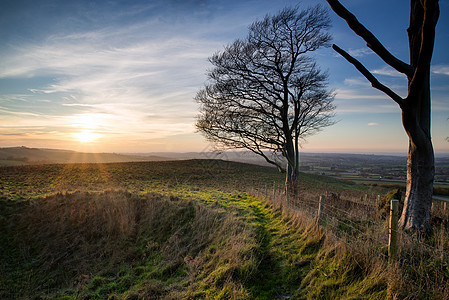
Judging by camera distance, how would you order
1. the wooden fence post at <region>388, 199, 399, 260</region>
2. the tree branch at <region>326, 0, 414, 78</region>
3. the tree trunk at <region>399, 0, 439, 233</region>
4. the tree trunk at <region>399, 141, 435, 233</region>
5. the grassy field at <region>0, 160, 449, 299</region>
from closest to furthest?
the grassy field at <region>0, 160, 449, 299</region> → the wooden fence post at <region>388, 199, 399, 260</region> → the tree branch at <region>326, 0, 414, 78</region> → the tree trunk at <region>399, 0, 439, 233</region> → the tree trunk at <region>399, 141, 435, 233</region>

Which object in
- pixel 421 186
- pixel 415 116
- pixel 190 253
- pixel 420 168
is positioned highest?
pixel 415 116

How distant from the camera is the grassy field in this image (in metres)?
4.49

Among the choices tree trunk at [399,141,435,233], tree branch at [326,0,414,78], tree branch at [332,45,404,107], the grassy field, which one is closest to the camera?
the grassy field

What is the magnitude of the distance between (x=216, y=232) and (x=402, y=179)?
5650 centimetres

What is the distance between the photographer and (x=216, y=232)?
8078mm

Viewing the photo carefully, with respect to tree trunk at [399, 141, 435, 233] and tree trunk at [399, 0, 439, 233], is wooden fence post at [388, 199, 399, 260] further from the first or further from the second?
tree trunk at [399, 141, 435, 233]

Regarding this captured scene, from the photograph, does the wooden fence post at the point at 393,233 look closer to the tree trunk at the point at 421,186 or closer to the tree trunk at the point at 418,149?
the tree trunk at the point at 418,149

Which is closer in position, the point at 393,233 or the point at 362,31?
the point at 393,233

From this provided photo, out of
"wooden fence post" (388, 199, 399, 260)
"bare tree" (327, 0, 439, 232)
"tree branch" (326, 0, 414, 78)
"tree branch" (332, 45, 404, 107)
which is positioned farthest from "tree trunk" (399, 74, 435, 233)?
"wooden fence post" (388, 199, 399, 260)

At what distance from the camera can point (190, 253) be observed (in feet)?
24.0

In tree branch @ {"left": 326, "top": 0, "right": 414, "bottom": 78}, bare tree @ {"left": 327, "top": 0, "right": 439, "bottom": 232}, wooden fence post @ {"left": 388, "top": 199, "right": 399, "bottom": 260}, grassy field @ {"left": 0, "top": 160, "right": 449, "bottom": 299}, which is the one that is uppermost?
tree branch @ {"left": 326, "top": 0, "right": 414, "bottom": 78}

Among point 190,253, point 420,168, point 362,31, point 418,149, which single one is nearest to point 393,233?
point 420,168

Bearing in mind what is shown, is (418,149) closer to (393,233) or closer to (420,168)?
(420,168)

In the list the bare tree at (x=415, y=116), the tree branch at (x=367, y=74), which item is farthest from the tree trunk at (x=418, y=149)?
the tree branch at (x=367, y=74)
